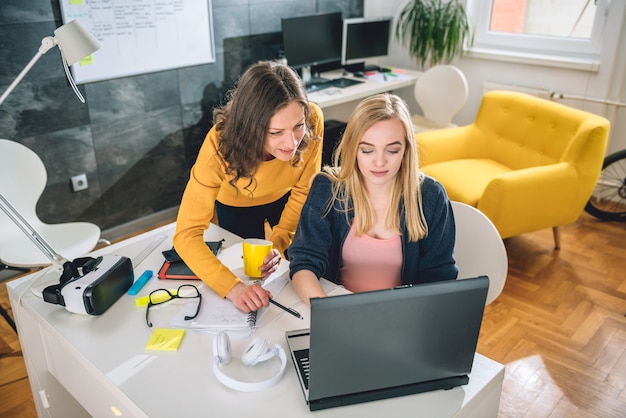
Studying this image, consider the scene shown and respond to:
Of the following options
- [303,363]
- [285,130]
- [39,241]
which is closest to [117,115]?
[39,241]

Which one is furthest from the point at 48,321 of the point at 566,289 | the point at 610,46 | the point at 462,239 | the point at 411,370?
the point at 610,46

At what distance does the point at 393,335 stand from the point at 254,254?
0.62 m

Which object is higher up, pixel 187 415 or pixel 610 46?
pixel 610 46

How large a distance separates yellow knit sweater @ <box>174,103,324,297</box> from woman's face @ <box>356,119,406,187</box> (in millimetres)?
393

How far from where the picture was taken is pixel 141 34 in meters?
3.15

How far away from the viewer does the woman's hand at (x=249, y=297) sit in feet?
4.70

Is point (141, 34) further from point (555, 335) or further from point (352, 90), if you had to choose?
point (555, 335)

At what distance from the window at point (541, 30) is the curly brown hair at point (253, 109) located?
2.84 metres

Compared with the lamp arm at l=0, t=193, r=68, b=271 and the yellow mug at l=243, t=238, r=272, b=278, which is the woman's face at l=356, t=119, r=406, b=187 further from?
the lamp arm at l=0, t=193, r=68, b=271

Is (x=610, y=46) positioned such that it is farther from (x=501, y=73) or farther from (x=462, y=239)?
(x=462, y=239)

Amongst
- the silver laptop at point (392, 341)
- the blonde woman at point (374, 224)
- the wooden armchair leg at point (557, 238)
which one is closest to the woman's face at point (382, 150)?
Result: the blonde woman at point (374, 224)

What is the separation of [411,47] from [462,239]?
2.81m

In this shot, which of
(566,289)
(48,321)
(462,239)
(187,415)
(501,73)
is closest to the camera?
(187,415)

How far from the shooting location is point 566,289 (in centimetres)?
286
